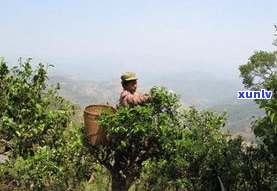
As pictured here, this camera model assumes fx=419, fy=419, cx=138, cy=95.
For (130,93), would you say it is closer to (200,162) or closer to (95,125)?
(95,125)

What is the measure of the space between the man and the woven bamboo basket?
0.41 m

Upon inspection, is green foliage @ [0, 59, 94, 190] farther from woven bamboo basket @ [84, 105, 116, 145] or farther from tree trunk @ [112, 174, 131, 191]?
tree trunk @ [112, 174, 131, 191]

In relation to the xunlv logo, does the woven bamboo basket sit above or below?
below

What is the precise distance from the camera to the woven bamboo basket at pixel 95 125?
10875 millimetres

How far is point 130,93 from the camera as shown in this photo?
11141 mm

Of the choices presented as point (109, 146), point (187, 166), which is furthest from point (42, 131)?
point (187, 166)

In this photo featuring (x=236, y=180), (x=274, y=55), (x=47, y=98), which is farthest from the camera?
(x=274, y=55)

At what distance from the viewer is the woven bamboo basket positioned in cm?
1088

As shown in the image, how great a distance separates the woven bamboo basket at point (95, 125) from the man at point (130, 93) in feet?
1.35

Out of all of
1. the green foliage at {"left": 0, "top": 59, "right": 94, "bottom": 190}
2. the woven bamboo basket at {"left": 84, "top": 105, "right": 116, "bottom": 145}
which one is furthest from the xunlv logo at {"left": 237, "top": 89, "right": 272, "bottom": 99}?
the green foliage at {"left": 0, "top": 59, "right": 94, "bottom": 190}

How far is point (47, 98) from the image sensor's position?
9711mm

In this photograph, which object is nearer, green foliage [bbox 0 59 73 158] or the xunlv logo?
green foliage [bbox 0 59 73 158]

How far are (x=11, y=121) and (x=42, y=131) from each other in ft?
2.62

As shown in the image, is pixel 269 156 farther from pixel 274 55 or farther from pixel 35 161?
pixel 274 55
